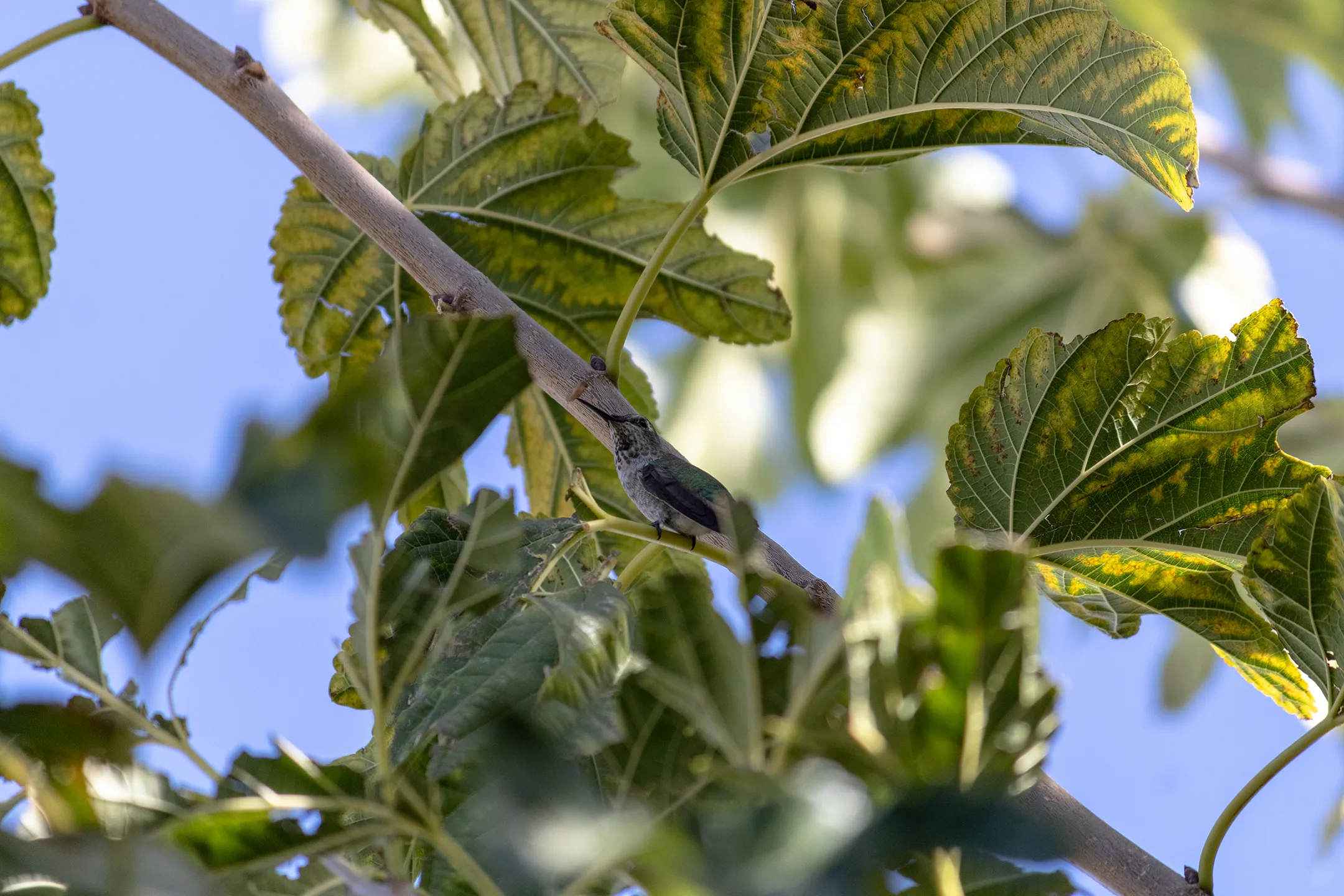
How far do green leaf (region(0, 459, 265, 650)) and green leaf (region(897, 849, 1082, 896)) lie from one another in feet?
1.70

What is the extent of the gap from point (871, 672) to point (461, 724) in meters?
0.43

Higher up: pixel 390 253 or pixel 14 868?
pixel 390 253

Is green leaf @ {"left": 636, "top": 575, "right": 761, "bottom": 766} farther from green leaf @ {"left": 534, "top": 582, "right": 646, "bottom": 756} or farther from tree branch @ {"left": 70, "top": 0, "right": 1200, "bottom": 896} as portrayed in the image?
tree branch @ {"left": 70, "top": 0, "right": 1200, "bottom": 896}

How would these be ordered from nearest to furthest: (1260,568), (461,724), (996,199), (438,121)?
1. (461,724)
2. (1260,568)
3. (438,121)
4. (996,199)

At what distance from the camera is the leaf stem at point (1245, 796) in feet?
3.30

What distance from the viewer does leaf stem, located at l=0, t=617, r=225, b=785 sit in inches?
33.9

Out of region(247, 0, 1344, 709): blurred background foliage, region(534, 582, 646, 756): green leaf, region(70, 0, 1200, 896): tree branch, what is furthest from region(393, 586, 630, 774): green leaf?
region(247, 0, 1344, 709): blurred background foliage

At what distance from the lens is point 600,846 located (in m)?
0.67

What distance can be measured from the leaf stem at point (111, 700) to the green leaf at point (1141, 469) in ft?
2.96

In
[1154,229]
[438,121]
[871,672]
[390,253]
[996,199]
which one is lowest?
[871,672]

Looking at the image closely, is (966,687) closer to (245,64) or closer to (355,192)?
(355,192)

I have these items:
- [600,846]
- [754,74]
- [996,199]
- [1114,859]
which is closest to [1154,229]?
[996,199]

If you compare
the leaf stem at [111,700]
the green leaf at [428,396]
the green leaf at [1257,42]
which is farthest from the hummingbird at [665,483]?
the green leaf at [1257,42]

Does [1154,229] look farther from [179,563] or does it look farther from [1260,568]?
[179,563]
